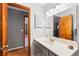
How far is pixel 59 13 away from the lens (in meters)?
1.79

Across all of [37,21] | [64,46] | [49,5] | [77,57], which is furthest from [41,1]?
[77,57]

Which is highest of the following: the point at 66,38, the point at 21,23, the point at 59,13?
the point at 59,13

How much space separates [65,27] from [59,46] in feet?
1.00

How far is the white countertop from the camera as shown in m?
1.57

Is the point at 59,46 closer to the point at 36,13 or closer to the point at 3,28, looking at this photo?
the point at 36,13

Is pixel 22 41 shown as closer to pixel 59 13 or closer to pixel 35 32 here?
pixel 35 32

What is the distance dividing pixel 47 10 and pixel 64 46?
0.62m

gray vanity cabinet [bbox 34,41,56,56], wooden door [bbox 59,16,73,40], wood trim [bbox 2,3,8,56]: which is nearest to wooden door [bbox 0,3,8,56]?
wood trim [bbox 2,3,8,56]

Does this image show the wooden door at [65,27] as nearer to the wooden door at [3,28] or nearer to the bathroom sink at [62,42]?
the bathroom sink at [62,42]

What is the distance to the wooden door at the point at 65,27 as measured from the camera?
1.69 metres

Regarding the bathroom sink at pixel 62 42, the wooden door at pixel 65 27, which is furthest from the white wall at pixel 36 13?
the wooden door at pixel 65 27

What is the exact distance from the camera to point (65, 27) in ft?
5.66

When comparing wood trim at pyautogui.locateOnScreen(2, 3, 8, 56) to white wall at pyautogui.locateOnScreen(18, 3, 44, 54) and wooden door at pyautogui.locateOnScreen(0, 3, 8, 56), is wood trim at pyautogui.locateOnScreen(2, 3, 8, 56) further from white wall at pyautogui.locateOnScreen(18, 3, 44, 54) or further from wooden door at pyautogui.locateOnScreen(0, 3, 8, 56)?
white wall at pyautogui.locateOnScreen(18, 3, 44, 54)

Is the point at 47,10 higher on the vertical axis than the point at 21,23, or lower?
higher
